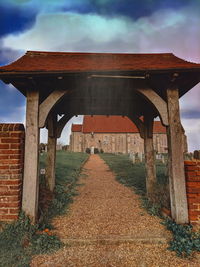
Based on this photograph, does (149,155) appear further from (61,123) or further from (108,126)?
(108,126)

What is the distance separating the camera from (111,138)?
45.0 m

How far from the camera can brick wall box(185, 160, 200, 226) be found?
3.27 metres

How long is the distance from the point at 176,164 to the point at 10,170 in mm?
3373

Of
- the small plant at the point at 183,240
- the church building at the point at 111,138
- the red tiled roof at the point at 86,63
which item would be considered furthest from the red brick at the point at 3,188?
the church building at the point at 111,138

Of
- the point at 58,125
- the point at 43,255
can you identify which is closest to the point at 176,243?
the point at 43,255

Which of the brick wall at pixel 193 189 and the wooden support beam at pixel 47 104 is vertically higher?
the wooden support beam at pixel 47 104

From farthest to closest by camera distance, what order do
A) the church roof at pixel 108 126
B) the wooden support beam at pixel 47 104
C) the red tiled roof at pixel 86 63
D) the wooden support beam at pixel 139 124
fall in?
the church roof at pixel 108 126
the wooden support beam at pixel 139 124
the wooden support beam at pixel 47 104
the red tiled roof at pixel 86 63

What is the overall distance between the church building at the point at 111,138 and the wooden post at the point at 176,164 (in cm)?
4022

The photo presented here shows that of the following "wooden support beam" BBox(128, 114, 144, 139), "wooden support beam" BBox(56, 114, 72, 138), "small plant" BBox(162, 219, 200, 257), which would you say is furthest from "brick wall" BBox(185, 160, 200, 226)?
"wooden support beam" BBox(56, 114, 72, 138)

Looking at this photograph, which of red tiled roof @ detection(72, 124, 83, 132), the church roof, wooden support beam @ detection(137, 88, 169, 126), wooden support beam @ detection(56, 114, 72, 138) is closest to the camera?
wooden support beam @ detection(137, 88, 169, 126)

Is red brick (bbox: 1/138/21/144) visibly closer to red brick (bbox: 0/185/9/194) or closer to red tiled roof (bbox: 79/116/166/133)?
red brick (bbox: 0/185/9/194)

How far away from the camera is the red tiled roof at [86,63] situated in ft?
11.1

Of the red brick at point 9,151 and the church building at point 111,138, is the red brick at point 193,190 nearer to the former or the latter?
the red brick at point 9,151

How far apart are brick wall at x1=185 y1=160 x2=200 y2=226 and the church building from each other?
40.3 meters
